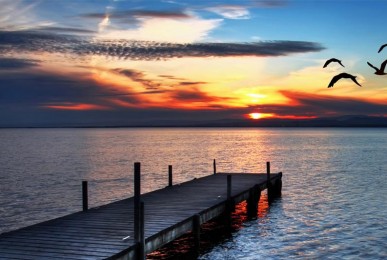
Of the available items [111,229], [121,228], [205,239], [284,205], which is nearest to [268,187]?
[284,205]

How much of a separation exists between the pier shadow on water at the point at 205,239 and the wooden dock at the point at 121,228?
0.94m

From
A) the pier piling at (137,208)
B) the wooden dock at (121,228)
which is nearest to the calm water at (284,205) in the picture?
the wooden dock at (121,228)

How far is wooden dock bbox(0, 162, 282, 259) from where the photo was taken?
11891 millimetres

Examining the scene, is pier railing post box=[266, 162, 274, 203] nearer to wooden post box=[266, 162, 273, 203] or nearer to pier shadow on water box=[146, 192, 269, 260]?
wooden post box=[266, 162, 273, 203]

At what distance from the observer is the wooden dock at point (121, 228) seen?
468 inches

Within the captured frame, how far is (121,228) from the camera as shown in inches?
573

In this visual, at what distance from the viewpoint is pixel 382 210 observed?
2766 cm

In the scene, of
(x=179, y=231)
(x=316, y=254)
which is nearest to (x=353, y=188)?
(x=316, y=254)

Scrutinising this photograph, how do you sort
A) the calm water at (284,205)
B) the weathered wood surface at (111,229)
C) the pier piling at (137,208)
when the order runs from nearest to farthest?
the weathered wood surface at (111,229), the pier piling at (137,208), the calm water at (284,205)

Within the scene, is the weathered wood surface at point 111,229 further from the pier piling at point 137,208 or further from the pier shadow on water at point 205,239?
the pier shadow on water at point 205,239

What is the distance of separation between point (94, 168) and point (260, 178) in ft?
111

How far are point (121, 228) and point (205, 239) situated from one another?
21.0 feet

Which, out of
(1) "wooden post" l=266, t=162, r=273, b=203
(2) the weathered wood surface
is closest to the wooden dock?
(2) the weathered wood surface

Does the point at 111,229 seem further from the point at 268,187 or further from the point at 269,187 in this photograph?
the point at 269,187
